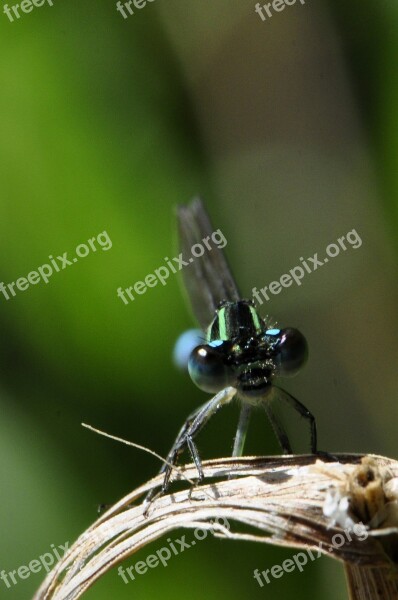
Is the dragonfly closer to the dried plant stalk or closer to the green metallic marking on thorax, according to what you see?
the green metallic marking on thorax

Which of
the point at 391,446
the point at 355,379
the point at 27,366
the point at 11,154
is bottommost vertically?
the point at 391,446

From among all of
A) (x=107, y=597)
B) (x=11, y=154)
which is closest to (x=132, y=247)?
(x=11, y=154)

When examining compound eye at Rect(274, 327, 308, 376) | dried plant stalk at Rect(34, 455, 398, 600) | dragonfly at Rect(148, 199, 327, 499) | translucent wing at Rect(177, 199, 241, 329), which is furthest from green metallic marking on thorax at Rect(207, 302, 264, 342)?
dried plant stalk at Rect(34, 455, 398, 600)

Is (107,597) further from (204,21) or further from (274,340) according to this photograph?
(204,21)

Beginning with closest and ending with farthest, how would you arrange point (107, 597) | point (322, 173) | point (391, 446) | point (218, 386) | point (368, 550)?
point (368, 550) < point (218, 386) < point (107, 597) < point (391, 446) < point (322, 173)

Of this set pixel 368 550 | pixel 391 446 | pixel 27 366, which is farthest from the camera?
pixel 391 446

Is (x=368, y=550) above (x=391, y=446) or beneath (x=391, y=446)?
above
